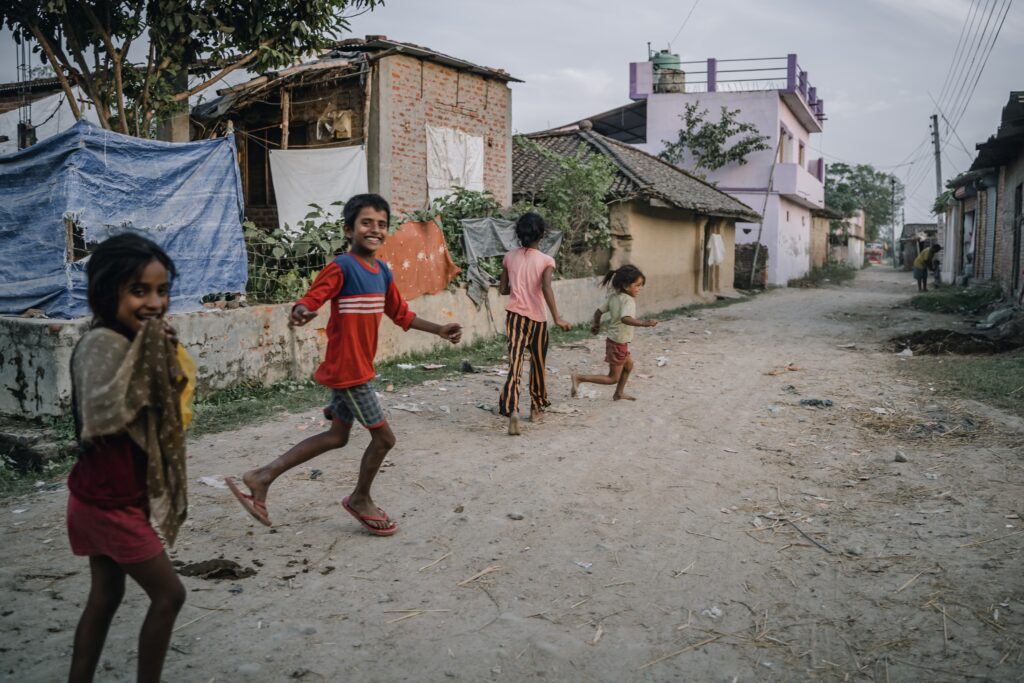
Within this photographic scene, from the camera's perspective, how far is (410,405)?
691 centimetres

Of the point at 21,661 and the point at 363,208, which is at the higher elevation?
the point at 363,208

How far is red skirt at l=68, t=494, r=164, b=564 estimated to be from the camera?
209cm

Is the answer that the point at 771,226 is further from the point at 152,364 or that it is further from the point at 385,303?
the point at 152,364

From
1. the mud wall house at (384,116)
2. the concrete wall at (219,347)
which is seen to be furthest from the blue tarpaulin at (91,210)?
the mud wall house at (384,116)

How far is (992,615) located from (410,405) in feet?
15.9

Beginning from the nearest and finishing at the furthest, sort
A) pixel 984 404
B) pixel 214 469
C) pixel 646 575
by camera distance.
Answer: pixel 646 575 < pixel 214 469 < pixel 984 404

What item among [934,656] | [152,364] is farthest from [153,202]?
[934,656]

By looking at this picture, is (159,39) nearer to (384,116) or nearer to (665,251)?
(384,116)

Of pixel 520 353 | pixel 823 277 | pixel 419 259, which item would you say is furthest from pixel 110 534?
pixel 823 277

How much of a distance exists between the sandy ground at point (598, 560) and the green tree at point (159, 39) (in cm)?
508

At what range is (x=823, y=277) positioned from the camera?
32.7 metres

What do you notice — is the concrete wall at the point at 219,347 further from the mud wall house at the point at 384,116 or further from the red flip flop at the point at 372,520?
the mud wall house at the point at 384,116

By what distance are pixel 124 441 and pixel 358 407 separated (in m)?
1.52

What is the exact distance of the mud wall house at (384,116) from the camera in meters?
12.2
